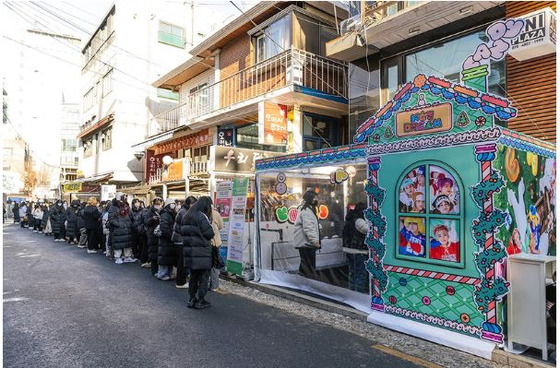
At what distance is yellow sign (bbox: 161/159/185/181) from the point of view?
46.8ft

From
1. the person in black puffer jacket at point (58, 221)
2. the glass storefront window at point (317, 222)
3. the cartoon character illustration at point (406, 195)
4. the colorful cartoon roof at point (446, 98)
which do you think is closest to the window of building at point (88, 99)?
the person in black puffer jacket at point (58, 221)

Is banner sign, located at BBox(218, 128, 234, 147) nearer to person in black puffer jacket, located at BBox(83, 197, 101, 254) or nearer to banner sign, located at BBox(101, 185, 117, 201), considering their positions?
person in black puffer jacket, located at BBox(83, 197, 101, 254)

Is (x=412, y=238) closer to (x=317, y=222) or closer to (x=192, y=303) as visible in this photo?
(x=317, y=222)

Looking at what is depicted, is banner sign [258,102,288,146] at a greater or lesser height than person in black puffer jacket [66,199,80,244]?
greater

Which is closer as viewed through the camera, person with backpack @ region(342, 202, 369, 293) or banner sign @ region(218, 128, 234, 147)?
person with backpack @ region(342, 202, 369, 293)

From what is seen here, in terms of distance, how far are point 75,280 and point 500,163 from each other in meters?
8.75

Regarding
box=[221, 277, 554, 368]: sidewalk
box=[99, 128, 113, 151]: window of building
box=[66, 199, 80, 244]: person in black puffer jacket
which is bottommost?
box=[221, 277, 554, 368]: sidewalk

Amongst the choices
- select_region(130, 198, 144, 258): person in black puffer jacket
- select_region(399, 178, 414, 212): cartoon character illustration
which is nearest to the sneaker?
select_region(399, 178, 414, 212): cartoon character illustration

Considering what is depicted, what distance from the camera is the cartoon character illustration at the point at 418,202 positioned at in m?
5.32

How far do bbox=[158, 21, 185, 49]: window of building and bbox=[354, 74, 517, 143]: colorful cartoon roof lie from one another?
21.8 metres

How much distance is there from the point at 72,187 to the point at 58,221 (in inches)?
443

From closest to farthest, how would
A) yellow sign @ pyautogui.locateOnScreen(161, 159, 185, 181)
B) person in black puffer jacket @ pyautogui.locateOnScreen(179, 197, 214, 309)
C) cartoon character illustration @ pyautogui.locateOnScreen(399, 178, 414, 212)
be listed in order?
cartoon character illustration @ pyautogui.locateOnScreen(399, 178, 414, 212), person in black puffer jacket @ pyautogui.locateOnScreen(179, 197, 214, 309), yellow sign @ pyautogui.locateOnScreen(161, 159, 185, 181)

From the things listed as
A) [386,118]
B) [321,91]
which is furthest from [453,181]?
[321,91]

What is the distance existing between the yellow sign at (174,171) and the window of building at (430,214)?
10.1 meters
